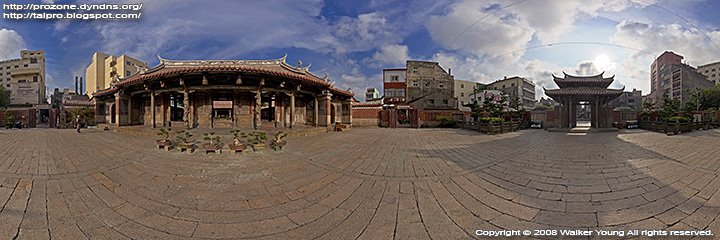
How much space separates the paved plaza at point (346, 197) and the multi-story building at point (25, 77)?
167 feet

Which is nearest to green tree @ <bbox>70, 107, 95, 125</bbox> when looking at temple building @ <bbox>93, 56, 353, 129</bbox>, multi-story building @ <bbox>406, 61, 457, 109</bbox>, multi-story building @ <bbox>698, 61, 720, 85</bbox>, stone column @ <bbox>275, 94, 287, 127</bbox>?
temple building @ <bbox>93, 56, 353, 129</bbox>

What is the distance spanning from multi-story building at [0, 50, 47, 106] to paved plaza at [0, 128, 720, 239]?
50.8 metres

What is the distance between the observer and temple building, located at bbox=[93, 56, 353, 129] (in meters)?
13.2

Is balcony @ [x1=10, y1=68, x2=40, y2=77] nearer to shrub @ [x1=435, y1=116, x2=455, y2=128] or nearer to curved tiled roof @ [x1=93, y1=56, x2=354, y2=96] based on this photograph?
curved tiled roof @ [x1=93, y1=56, x2=354, y2=96]

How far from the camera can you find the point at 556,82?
22266 millimetres

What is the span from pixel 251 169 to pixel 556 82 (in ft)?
77.1

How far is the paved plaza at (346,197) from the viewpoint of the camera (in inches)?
119

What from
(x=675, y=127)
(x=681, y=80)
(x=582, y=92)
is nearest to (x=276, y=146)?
(x=675, y=127)

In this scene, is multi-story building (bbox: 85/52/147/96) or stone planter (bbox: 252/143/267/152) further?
multi-story building (bbox: 85/52/147/96)

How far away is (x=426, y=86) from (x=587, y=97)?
15958 mm

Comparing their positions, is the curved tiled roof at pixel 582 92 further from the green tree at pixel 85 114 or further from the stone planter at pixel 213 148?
the green tree at pixel 85 114

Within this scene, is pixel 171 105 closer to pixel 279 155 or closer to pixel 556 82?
pixel 279 155

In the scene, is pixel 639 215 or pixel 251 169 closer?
pixel 639 215

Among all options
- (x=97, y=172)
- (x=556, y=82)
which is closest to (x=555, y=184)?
(x=97, y=172)
